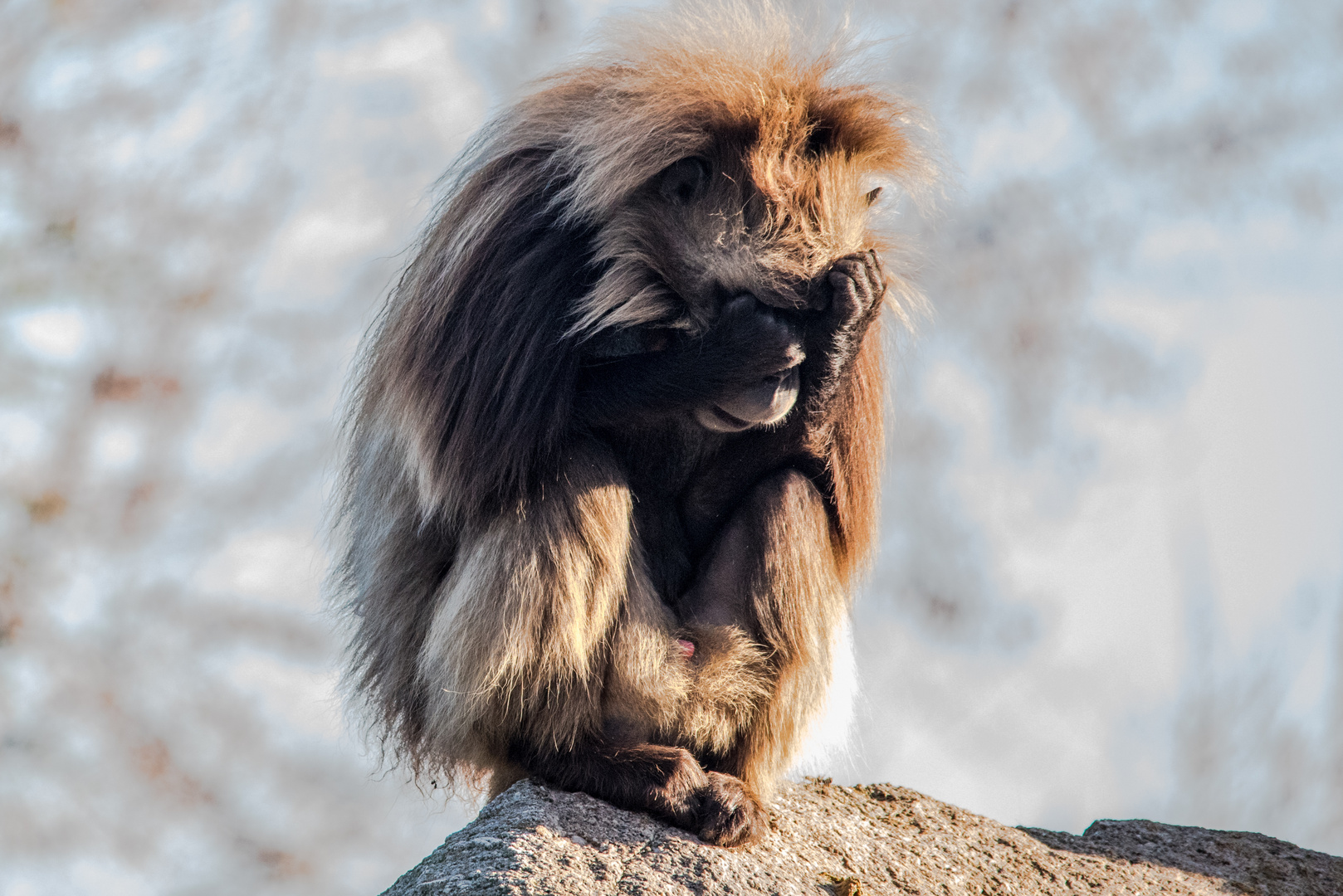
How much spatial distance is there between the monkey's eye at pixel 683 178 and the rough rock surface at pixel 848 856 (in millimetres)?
1830

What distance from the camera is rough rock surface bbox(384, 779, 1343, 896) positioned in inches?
120

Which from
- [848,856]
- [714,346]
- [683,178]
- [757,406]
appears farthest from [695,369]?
[848,856]

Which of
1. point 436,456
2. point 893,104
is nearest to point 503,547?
point 436,456

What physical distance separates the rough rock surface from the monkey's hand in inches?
55.7

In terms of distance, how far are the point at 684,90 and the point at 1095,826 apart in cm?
318

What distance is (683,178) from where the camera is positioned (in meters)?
3.68

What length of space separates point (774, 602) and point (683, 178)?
1368 millimetres

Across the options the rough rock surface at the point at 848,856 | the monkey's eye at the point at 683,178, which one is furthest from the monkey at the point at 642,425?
the rough rock surface at the point at 848,856

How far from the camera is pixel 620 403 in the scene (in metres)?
3.59

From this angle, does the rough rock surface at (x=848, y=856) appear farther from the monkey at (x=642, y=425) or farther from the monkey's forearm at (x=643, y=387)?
the monkey's forearm at (x=643, y=387)

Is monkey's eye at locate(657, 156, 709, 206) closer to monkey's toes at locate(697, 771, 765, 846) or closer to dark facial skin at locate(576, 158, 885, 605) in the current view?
dark facial skin at locate(576, 158, 885, 605)

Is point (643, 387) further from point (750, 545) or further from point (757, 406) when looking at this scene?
point (750, 545)

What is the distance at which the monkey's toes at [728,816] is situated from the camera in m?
3.42

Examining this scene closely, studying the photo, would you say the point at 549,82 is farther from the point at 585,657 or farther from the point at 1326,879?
the point at 1326,879
